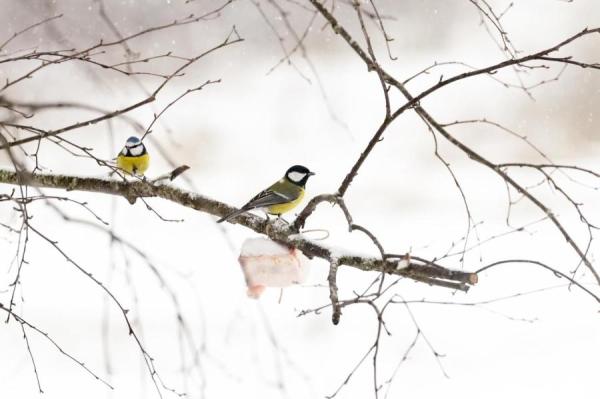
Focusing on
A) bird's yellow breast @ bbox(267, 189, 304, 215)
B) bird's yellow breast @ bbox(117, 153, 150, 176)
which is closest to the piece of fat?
bird's yellow breast @ bbox(267, 189, 304, 215)

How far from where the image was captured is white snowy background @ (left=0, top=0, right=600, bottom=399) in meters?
3.59

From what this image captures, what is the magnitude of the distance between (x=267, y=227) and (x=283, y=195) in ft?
1.25

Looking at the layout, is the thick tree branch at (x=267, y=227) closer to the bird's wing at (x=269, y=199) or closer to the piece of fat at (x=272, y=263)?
the piece of fat at (x=272, y=263)

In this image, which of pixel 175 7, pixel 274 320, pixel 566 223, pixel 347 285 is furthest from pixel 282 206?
pixel 175 7

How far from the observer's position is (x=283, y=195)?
2201 millimetres

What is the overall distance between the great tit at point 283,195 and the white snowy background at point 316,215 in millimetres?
1097

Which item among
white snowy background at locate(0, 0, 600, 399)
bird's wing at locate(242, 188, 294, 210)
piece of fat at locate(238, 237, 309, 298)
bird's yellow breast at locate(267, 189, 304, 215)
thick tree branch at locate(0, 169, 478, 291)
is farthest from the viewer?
white snowy background at locate(0, 0, 600, 399)

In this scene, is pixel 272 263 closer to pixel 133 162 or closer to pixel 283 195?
pixel 283 195

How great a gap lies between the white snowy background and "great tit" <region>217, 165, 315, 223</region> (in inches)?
43.2

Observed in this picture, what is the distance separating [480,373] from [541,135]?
436 cm

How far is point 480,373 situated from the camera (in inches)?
141

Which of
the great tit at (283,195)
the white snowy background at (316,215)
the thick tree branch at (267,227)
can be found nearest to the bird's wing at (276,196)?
the great tit at (283,195)

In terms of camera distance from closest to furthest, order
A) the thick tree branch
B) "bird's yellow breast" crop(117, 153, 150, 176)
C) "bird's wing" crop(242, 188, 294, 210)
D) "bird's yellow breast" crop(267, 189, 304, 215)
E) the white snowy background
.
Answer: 1. the thick tree branch
2. "bird's wing" crop(242, 188, 294, 210)
3. "bird's yellow breast" crop(267, 189, 304, 215)
4. "bird's yellow breast" crop(117, 153, 150, 176)
5. the white snowy background

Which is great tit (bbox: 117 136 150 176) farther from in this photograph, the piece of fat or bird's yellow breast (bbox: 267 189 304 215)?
the piece of fat
